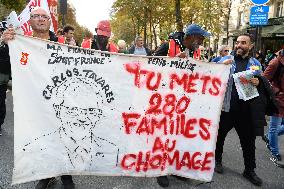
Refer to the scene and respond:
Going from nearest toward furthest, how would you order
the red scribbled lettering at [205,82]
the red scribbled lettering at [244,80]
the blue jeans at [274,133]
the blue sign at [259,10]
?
the red scribbled lettering at [205,82] → the red scribbled lettering at [244,80] → the blue jeans at [274,133] → the blue sign at [259,10]

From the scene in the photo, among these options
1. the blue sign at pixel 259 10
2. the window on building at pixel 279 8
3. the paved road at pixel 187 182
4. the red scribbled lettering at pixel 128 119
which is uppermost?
the window on building at pixel 279 8

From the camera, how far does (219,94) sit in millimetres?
4359

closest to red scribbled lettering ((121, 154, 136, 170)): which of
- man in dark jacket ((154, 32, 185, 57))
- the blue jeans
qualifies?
man in dark jacket ((154, 32, 185, 57))

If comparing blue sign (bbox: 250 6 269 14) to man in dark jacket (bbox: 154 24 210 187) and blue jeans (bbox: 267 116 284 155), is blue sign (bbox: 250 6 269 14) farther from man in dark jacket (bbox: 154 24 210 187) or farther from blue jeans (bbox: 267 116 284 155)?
man in dark jacket (bbox: 154 24 210 187)

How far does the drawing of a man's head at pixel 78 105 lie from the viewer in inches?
150

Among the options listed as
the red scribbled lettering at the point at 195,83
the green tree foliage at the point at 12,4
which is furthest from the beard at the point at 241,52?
the green tree foliage at the point at 12,4

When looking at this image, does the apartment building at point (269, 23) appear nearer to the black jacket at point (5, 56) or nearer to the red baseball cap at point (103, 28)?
the red baseball cap at point (103, 28)

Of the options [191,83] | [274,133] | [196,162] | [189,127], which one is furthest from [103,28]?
[274,133]

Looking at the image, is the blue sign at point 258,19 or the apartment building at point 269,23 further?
the apartment building at point 269,23

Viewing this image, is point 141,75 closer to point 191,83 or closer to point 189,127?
point 191,83

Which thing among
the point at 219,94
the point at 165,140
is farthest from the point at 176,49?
the point at 165,140

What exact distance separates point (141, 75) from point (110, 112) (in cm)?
51

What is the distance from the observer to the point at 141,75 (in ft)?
13.3

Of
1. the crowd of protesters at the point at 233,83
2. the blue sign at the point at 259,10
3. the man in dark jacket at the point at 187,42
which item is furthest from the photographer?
the blue sign at the point at 259,10
